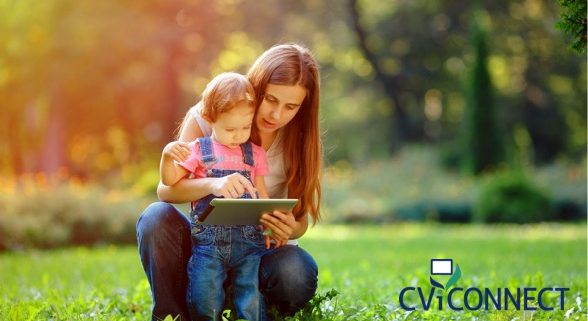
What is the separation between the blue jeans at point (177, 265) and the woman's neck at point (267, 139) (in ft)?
1.91

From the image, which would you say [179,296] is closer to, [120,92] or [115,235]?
[115,235]

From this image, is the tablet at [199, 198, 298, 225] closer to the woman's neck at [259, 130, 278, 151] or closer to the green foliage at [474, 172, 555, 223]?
the woman's neck at [259, 130, 278, 151]

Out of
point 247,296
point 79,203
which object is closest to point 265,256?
point 247,296

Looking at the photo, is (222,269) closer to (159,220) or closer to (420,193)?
(159,220)

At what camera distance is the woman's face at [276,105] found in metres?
3.92

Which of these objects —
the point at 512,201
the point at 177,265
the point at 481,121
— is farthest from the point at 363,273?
the point at 481,121

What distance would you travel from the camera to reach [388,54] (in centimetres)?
3061

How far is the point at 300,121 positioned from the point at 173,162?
815mm

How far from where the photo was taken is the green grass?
4.25m

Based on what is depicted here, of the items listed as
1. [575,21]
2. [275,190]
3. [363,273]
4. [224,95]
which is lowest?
[363,273]

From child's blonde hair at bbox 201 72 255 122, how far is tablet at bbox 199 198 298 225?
47cm

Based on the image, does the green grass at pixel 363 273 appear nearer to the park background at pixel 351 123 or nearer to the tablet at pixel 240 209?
the park background at pixel 351 123

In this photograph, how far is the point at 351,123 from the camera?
3506 centimetres

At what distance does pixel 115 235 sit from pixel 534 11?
22152mm
